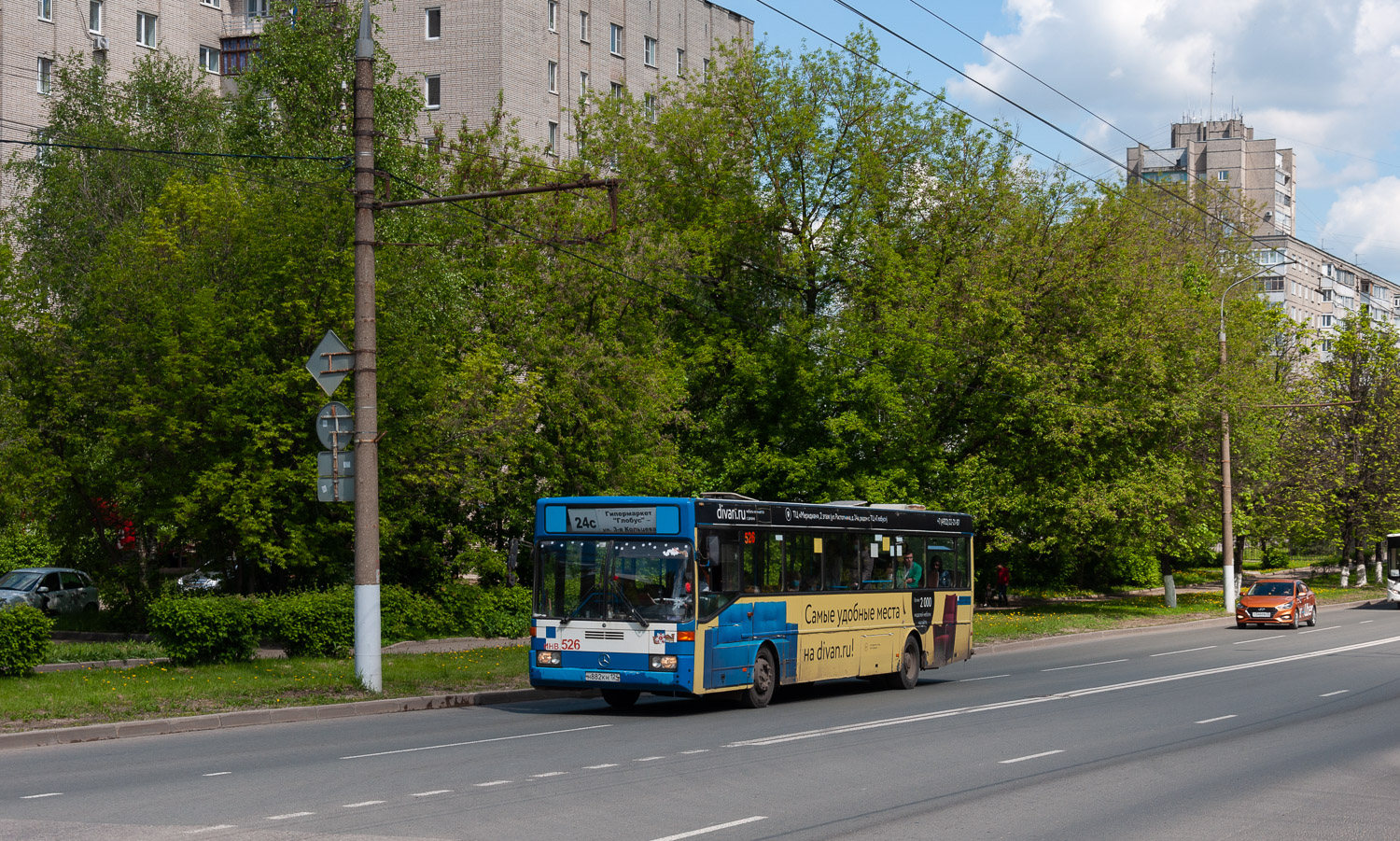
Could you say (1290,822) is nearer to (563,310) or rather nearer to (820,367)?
(563,310)

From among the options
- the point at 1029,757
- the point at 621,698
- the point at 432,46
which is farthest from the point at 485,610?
the point at 432,46

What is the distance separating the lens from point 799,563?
19.5 m

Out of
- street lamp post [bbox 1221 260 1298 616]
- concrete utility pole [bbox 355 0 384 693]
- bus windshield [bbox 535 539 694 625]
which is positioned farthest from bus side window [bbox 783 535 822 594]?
street lamp post [bbox 1221 260 1298 616]

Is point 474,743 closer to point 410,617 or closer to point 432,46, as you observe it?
point 410,617

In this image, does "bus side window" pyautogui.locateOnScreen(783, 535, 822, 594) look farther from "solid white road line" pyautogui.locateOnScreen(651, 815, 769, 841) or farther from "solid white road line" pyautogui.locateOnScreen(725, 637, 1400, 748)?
"solid white road line" pyautogui.locateOnScreen(651, 815, 769, 841)

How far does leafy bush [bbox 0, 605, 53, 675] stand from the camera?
1847cm

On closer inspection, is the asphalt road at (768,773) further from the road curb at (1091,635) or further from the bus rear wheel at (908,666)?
the road curb at (1091,635)

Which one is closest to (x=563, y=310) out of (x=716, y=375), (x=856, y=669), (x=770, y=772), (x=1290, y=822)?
(x=716, y=375)

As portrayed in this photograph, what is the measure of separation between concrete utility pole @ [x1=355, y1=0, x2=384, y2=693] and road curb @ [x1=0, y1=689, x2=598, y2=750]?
2.30 feet

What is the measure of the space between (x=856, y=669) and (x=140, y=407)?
14066mm

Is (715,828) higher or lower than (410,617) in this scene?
higher

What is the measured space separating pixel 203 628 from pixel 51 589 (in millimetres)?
20277

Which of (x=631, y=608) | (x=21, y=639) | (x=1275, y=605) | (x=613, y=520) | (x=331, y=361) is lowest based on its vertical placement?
(x=1275, y=605)

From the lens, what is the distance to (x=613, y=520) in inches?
699
